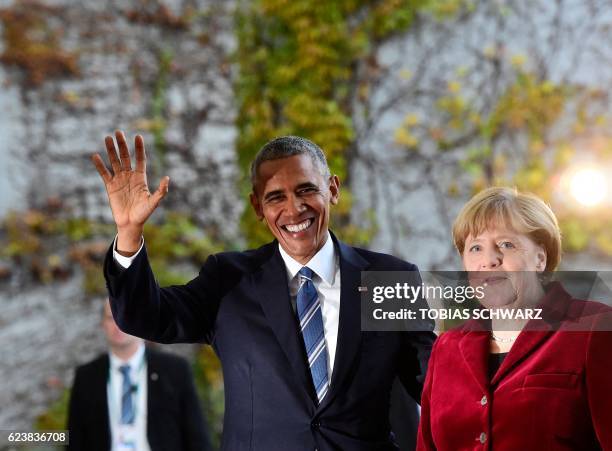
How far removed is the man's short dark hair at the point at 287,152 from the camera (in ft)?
6.91

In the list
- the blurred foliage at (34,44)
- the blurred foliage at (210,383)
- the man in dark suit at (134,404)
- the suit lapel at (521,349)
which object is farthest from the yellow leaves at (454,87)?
the suit lapel at (521,349)

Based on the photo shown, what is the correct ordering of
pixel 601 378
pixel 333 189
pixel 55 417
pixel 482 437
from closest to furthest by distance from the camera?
pixel 601 378 → pixel 482 437 → pixel 333 189 → pixel 55 417

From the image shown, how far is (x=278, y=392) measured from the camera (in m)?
1.91

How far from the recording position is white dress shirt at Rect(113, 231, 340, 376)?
2.01 meters

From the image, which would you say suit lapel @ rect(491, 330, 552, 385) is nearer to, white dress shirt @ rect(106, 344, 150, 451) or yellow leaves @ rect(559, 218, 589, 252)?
white dress shirt @ rect(106, 344, 150, 451)

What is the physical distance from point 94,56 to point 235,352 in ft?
11.7

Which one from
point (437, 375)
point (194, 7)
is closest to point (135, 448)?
point (437, 375)

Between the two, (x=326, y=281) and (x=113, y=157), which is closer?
(x=113, y=157)

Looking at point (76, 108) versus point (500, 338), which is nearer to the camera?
point (500, 338)

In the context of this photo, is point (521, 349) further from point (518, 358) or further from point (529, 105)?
point (529, 105)

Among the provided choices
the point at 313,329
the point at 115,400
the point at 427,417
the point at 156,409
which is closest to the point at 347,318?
the point at 313,329

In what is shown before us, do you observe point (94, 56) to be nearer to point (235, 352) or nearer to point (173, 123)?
point (173, 123)

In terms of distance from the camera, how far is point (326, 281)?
2.08m

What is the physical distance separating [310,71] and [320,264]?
3.20 meters
